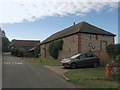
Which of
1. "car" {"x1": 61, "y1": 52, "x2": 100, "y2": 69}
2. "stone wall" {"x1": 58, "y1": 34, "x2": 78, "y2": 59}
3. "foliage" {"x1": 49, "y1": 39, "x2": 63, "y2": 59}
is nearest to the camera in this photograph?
"car" {"x1": 61, "y1": 52, "x2": 100, "y2": 69}

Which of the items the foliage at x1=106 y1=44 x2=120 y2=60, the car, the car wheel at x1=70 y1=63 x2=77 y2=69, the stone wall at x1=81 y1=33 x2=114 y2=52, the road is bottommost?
the road

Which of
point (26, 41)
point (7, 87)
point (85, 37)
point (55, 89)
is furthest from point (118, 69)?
point (26, 41)

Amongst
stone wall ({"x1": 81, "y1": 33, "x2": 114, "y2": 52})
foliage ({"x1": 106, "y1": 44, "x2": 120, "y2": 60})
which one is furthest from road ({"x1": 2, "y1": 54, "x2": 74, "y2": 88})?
stone wall ({"x1": 81, "y1": 33, "x2": 114, "y2": 52})

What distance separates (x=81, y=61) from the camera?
26203 mm

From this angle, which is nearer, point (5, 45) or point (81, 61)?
point (81, 61)

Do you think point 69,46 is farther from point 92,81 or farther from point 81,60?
point 92,81

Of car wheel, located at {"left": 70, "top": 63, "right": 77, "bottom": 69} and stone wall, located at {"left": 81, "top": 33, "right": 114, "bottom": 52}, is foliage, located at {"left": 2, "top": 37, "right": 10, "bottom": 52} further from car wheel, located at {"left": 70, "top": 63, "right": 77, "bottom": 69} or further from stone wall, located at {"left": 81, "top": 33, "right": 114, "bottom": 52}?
car wheel, located at {"left": 70, "top": 63, "right": 77, "bottom": 69}

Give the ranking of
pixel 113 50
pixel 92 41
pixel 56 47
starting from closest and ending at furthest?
pixel 113 50, pixel 92 41, pixel 56 47

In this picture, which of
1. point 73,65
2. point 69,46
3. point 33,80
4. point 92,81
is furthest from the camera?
point 69,46

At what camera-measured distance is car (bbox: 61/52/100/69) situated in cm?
2568

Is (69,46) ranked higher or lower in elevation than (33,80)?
higher

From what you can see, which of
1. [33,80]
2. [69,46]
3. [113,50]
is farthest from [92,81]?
[69,46]

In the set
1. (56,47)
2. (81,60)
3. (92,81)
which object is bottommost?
(92,81)

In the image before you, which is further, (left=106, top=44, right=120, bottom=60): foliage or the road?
(left=106, top=44, right=120, bottom=60): foliage
